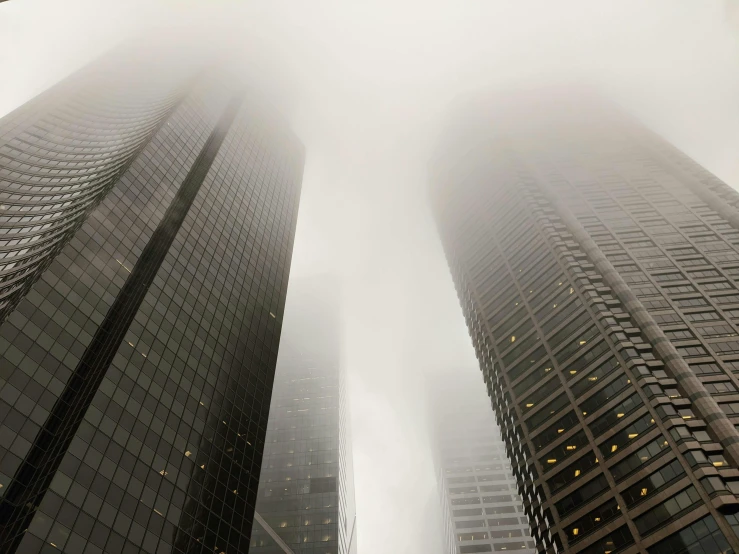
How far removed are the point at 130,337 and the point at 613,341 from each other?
71.0 meters

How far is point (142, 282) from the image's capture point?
82.7m

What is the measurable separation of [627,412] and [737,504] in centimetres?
1853

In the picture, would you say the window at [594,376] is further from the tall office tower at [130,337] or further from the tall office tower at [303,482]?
the tall office tower at [303,482]

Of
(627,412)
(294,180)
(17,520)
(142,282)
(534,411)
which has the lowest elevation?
(17,520)

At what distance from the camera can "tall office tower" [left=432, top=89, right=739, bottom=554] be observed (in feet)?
229

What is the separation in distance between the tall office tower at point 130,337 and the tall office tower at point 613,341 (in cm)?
4492

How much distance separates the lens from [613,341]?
89375 millimetres

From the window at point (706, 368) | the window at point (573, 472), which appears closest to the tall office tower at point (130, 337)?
the window at point (573, 472)

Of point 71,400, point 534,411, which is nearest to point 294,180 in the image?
point 534,411

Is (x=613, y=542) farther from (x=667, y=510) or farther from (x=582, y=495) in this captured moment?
(x=582, y=495)

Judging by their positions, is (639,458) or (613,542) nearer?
(613,542)

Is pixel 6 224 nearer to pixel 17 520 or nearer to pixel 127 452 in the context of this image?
pixel 127 452

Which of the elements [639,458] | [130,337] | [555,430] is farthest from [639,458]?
[130,337]

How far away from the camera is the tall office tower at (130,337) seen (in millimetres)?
53406
